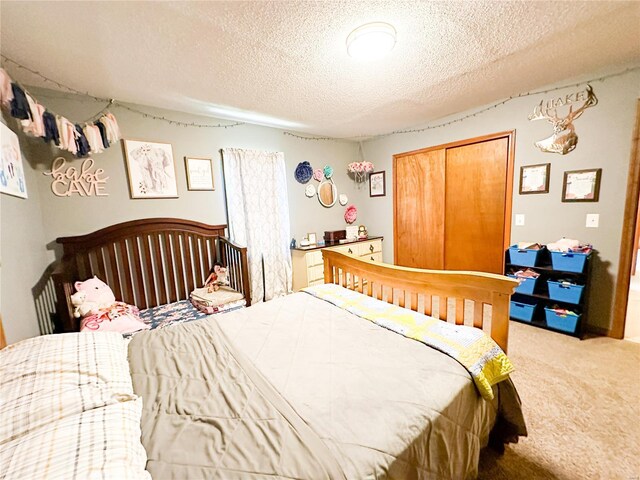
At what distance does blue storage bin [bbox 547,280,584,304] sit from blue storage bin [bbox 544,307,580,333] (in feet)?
0.43

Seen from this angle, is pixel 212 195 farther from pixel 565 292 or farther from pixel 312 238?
pixel 565 292

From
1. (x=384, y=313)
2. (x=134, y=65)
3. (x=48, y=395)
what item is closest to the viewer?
(x=48, y=395)

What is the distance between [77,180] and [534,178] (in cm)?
416

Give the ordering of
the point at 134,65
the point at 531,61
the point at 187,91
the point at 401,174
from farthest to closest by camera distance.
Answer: the point at 401,174
the point at 187,91
the point at 531,61
the point at 134,65

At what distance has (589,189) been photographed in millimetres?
2293

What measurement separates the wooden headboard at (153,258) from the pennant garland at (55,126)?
69cm

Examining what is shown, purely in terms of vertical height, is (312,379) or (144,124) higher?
(144,124)

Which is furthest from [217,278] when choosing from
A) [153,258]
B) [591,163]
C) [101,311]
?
[591,163]

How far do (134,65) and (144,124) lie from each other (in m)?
0.81

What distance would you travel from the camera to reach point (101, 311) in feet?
6.21

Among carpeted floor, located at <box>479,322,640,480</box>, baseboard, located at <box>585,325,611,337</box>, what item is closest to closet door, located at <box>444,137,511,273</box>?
baseboard, located at <box>585,325,611,337</box>

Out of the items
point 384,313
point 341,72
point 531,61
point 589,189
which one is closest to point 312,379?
point 384,313

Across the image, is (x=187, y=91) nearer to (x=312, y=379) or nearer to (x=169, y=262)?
(x=169, y=262)

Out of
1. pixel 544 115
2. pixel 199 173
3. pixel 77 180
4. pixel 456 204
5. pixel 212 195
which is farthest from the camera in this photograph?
pixel 456 204
